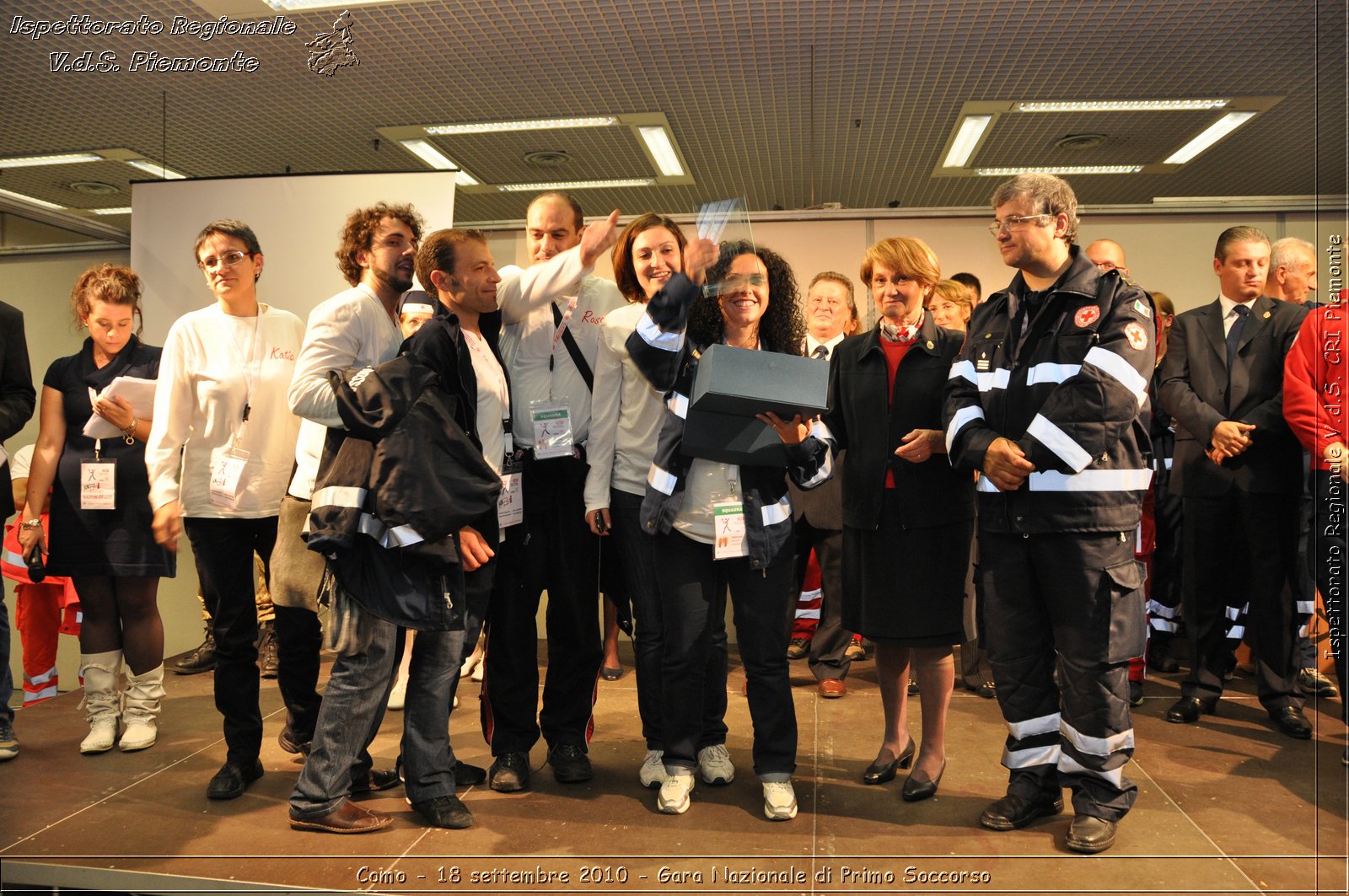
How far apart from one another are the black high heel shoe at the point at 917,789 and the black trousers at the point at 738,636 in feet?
1.22

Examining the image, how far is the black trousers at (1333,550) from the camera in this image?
2994mm

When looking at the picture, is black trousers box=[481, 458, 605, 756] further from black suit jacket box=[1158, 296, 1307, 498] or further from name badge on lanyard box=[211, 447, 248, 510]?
black suit jacket box=[1158, 296, 1307, 498]

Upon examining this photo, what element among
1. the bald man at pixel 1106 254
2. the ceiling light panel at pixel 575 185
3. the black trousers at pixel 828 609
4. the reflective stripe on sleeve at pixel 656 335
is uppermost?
the ceiling light panel at pixel 575 185

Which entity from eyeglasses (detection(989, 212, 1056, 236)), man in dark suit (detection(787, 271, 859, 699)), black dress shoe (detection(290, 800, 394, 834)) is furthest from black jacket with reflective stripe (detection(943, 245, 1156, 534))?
black dress shoe (detection(290, 800, 394, 834))

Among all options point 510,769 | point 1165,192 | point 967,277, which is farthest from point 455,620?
point 1165,192

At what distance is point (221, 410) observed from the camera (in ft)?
9.55

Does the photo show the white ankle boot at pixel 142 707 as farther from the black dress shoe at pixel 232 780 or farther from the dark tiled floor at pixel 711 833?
the black dress shoe at pixel 232 780

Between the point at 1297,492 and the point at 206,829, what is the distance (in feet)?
12.1

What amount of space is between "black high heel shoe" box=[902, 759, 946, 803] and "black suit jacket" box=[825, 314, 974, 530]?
0.73 m

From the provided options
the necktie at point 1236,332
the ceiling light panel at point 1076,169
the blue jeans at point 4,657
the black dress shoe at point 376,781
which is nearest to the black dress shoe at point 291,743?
the black dress shoe at point 376,781

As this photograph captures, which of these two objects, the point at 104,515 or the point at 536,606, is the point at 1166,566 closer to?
the point at 536,606

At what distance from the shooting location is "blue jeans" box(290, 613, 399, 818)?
8.02 ft

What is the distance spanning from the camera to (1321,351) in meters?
3.07

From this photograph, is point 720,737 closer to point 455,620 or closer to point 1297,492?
point 455,620
